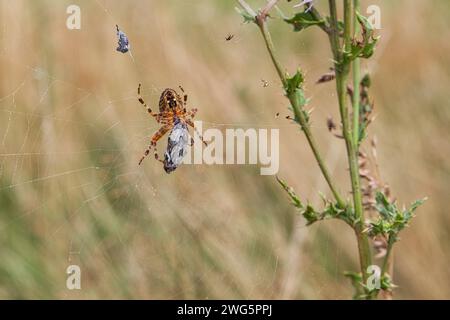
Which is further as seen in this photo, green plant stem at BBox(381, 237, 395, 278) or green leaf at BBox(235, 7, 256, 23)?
green plant stem at BBox(381, 237, 395, 278)

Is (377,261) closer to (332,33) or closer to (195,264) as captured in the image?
(195,264)

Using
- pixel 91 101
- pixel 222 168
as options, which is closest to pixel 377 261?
pixel 222 168

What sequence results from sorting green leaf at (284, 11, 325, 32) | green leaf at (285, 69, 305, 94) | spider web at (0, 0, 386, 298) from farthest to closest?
spider web at (0, 0, 386, 298)
green leaf at (284, 11, 325, 32)
green leaf at (285, 69, 305, 94)

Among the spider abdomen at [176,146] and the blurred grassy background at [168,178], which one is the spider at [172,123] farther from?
the blurred grassy background at [168,178]

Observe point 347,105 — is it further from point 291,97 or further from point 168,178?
point 168,178

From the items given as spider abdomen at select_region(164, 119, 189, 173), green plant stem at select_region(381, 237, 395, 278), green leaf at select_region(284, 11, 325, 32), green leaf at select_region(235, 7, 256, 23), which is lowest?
green plant stem at select_region(381, 237, 395, 278)

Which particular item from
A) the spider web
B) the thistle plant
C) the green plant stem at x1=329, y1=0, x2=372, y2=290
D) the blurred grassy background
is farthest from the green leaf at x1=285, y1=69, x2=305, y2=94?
the spider web

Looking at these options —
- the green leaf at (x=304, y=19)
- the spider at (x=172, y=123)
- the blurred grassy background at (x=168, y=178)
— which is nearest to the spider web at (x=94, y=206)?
the blurred grassy background at (x=168, y=178)

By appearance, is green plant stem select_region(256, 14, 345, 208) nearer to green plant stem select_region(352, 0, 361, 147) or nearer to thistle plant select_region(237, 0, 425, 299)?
thistle plant select_region(237, 0, 425, 299)

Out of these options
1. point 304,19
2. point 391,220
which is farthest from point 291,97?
point 391,220
